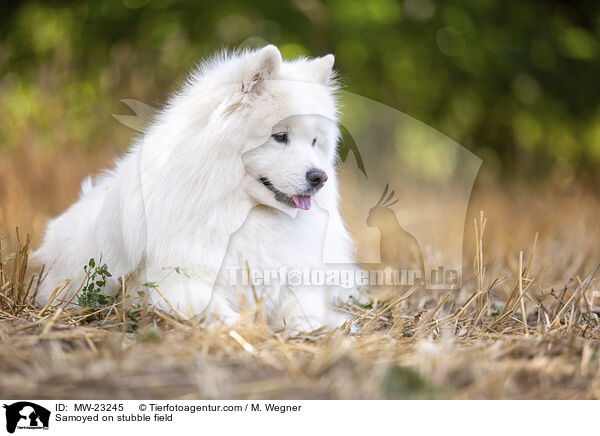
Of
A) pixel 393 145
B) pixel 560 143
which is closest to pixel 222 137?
pixel 393 145

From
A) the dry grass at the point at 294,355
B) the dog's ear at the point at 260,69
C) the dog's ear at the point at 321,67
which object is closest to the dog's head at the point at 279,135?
the dog's ear at the point at 260,69

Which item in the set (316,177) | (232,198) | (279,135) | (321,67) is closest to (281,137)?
(279,135)

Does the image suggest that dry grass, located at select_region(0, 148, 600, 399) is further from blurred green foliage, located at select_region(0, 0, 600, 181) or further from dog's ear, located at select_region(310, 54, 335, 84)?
blurred green foliage, located at select_region(0, 0, 600, 181)

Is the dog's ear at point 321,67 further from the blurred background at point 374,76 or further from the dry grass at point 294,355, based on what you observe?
the blurred background at point 374,76

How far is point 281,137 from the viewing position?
266 centimetres

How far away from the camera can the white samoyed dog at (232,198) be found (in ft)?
8.68

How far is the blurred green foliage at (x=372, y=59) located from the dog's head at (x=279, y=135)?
3.49 meters

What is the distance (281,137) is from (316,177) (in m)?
0.24

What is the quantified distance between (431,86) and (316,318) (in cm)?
727

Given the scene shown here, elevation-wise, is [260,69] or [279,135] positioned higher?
[260,69]

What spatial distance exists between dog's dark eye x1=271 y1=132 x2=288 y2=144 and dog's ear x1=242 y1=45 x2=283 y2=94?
0.72 feet
